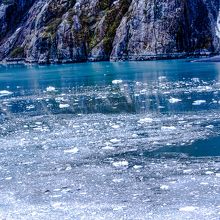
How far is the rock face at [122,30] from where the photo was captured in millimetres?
104875

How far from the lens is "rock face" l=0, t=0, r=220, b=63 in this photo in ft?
344

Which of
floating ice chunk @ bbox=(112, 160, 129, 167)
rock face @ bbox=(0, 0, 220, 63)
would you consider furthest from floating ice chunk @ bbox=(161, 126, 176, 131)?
rock face @ bbox=(0, 0, 220, 63)

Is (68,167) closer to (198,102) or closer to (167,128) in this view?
(167,128)

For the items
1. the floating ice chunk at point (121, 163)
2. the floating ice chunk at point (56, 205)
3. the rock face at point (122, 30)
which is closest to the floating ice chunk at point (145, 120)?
the floating ice chunk at point (121, 163)

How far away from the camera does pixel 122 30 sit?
4377 inches

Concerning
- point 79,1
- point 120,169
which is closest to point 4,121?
point 120,169

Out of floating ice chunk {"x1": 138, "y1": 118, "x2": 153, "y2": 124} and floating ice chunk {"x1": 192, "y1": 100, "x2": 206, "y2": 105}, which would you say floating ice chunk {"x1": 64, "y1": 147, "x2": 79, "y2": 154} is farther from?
floating ice chunk {"x1": 192, "y1": 100, "x2": 206, "y2": 105}

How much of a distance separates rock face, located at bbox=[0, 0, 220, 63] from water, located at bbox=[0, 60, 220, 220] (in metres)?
78.2

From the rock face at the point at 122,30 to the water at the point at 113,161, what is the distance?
78.2m

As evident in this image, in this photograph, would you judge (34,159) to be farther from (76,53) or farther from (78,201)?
(76,53)

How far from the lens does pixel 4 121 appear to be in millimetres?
25531

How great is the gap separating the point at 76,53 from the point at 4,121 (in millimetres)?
91596

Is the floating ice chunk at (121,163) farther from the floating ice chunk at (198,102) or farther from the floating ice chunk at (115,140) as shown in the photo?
the floating ice chunk at (198,102)

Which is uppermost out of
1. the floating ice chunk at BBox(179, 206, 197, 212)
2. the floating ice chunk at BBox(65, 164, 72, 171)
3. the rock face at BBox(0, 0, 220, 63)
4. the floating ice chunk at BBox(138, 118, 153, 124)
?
the rock face at BBox(0, 0, 220, 63)
